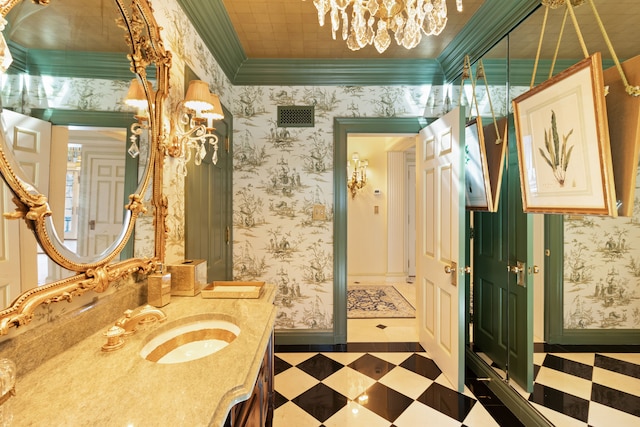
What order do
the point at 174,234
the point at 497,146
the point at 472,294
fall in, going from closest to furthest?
the point at 174,234 → the point at 497,146 → the point at 472,294

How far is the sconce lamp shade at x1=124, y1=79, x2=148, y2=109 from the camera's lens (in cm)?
120

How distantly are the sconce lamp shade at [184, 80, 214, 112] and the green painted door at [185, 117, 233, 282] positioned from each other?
420 millimetres

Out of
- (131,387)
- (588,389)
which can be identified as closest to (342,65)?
(131,387)

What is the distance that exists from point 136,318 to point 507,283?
2305 mm

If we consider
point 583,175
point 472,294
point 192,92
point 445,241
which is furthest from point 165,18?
point 472,294

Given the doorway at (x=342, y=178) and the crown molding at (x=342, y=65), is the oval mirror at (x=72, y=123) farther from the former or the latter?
the doorway at (x=342, y=178)

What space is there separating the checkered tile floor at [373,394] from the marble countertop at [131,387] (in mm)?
1284

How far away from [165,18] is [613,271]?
279 cm

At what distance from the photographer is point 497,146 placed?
2.00m

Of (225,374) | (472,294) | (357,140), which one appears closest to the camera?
(225,374)

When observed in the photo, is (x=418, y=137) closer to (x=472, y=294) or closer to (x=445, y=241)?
(x=445, y=241)

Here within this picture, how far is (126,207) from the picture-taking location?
1210 mm

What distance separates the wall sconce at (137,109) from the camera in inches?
47.9

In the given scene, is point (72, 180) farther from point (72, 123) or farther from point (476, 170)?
point (476, 170)
